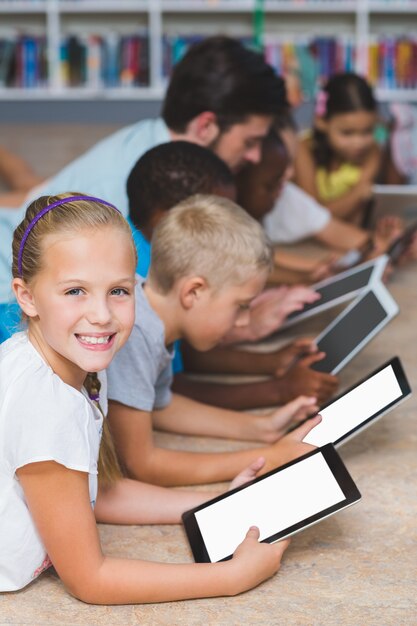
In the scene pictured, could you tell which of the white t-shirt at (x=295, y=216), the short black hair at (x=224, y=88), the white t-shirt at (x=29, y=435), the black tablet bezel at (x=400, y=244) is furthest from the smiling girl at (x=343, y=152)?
the white t-shirt at (x=29, y=435)

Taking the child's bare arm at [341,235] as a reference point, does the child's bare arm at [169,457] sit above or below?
above

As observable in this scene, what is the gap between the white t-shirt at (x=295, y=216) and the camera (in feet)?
11.0

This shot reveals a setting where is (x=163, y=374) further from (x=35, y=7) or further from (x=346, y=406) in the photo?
(x=35, y=7)

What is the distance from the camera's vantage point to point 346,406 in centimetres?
166

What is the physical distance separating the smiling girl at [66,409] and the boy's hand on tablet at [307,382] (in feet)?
2.15

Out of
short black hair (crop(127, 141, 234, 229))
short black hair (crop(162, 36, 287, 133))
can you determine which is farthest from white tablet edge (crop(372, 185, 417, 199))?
short black hair (crop(127, 141, 234, 229))

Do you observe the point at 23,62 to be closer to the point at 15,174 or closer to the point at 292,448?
the point at 15,174

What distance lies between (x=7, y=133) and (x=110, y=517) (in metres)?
4.14

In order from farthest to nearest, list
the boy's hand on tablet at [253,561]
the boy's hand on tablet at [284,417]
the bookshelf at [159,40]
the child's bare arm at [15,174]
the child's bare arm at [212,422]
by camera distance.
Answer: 1. the bookshelf at [159,40]
2. the child's bare arm at [15,174]
3. the child's bare arm at [212,422]
4. the boy's hand on tablet at [284,417]
5. the boy's hand on tablet at [253,561]

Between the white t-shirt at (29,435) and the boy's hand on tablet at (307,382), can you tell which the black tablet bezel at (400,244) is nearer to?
the boy's hand on tablet at (307,382)

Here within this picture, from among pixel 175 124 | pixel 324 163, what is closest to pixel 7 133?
pixel 324 163

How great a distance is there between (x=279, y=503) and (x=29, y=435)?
0.41 m

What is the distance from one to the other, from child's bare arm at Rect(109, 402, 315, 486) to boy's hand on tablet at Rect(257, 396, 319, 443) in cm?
15

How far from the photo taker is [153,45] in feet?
19.5
